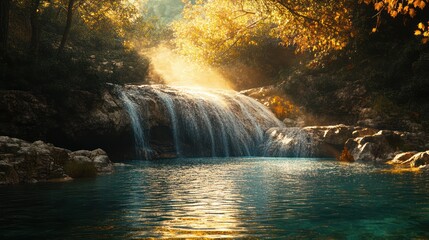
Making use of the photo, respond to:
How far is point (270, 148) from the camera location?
27.0 m

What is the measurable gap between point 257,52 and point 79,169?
30944 mm

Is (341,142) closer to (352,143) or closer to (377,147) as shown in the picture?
(352,143)

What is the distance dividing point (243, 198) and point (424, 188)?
4.74 m

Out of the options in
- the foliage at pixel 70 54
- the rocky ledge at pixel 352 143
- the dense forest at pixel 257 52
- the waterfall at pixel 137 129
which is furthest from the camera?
the waterfall at pixel 137 129

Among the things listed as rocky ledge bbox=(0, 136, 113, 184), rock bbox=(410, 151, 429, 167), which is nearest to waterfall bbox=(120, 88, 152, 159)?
rocky ledge bbox=(0, 136, 113, 184)

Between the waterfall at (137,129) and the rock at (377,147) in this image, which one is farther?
the waterfall at (137,129)

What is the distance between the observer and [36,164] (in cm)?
1257

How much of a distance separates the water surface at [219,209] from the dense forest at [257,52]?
5.61 meters

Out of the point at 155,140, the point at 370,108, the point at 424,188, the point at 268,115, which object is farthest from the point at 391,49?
the point at 424,188

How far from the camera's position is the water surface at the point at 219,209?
18.9 ft

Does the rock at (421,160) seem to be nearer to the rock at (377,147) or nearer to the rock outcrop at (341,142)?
the rock outcrop at (341,142)

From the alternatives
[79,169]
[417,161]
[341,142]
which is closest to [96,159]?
[79,169]

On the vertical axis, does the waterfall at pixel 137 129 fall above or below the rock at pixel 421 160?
above

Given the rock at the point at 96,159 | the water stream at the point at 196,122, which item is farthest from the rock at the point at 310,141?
the rock at the point at 96,159
